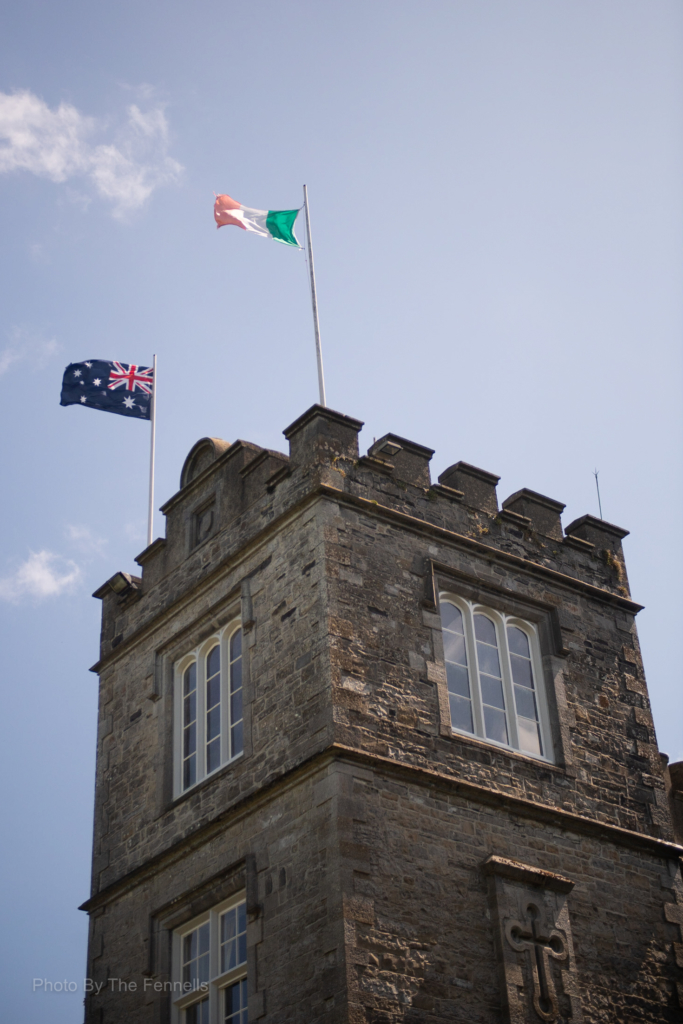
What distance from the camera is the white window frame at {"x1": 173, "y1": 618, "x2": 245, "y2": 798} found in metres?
18.0

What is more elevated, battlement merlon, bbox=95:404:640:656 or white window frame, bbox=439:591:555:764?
battlement merlon, bbox=95:404:640:656

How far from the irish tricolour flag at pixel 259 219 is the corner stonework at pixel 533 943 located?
437 inches

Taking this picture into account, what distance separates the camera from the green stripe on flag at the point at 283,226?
74.8 ft

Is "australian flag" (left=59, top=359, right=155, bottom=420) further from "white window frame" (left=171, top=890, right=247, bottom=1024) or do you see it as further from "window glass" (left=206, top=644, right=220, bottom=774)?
"white window frame" (left=171, top=890, right=247, bottom=1024)

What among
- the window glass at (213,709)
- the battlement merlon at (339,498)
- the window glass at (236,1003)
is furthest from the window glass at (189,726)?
the window glass at (236,1003)

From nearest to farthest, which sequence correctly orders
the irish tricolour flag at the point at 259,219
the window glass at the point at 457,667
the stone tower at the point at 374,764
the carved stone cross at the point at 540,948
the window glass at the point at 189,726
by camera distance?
1. the stone tower at the point at 374,764
2. the carved stone cross at the point at 540,948
3. the window glass at the point at 457,667
4. the window glass at the point at 189,726
5. the irish tricolour flag at the point at 259,219

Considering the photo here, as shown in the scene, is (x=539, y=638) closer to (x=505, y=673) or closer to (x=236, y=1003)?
(x=505, y=673)

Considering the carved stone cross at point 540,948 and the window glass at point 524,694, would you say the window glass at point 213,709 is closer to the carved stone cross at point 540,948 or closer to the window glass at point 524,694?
the window glass at point 524,694

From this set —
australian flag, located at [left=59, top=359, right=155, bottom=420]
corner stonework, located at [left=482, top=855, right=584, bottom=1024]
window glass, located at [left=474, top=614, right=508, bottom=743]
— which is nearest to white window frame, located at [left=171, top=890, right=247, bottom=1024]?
corner stonework, located at [left=482, top=855, right=584, bottom=1024]

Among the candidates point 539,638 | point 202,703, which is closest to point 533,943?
point 539,638

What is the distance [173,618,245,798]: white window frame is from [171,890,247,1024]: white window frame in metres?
1.72

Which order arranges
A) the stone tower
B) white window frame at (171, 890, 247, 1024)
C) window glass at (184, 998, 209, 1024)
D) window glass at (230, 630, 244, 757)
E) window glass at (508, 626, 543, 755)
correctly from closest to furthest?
the stone tower
white window frame at (171, 890, 247, 1024)
window glass at (184, 998, 209, 1024)
window glass at (230, 630, 244, 757)
window glass at (508, 626, 543, 755)

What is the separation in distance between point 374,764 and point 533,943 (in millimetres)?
2800

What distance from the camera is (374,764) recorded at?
1593cm
